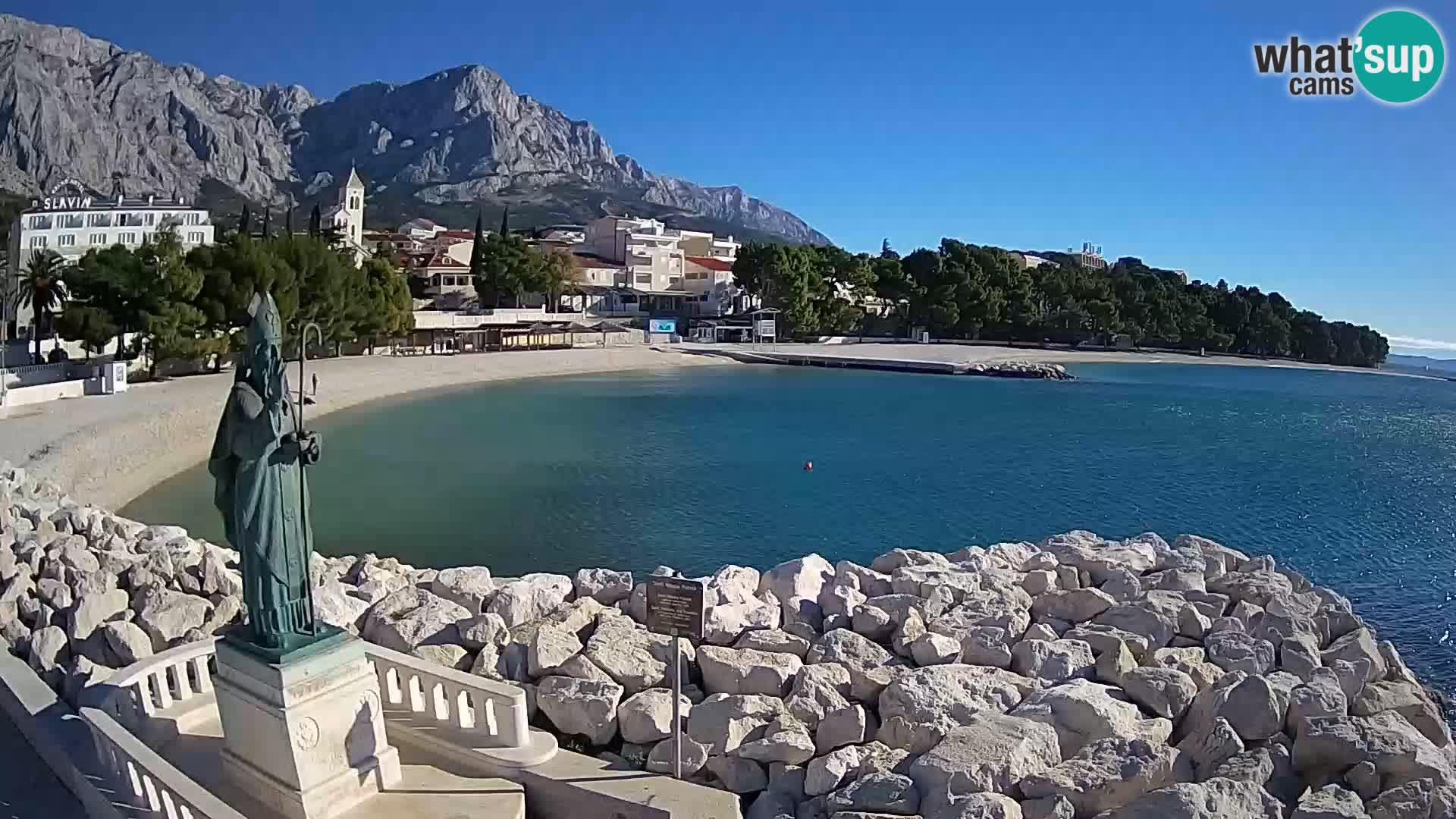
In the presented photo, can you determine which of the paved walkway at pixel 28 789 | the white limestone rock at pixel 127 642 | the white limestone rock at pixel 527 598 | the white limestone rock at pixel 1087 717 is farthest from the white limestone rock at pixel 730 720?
the white limestone rock at pixel 127 642

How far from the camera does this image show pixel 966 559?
40.7 feet

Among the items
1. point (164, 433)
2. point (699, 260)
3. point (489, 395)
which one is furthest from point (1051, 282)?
point (164, 433)

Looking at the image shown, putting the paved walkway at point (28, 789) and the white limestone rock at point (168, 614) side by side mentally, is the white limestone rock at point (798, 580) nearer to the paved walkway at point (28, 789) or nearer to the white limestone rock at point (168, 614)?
the white limestone rock at point (168, 614)

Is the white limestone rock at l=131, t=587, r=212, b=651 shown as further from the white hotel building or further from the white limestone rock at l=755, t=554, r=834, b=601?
the white hotel building

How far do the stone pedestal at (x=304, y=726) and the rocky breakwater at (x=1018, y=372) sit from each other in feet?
192

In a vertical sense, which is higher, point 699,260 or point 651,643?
point 699,260

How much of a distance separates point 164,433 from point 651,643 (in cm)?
2157

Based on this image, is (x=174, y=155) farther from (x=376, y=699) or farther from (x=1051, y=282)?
(x=376, y=699)

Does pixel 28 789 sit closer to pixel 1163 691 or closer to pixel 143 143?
pixel 1163 691

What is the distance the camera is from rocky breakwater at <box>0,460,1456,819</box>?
5.96m

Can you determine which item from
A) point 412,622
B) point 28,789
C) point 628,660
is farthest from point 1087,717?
point 28,789

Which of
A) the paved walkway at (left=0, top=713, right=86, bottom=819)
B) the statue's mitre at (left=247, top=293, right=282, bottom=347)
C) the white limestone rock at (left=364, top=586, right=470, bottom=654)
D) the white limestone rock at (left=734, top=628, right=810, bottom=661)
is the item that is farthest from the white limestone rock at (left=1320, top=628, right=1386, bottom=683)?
the paved walkway at (left=0, top=713, right=86, bottom=819)

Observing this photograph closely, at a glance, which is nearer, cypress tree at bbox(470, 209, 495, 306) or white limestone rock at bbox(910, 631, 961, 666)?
white limestone rock at bbox(910, 631, 961, 666)

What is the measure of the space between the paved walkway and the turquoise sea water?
939cm
